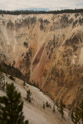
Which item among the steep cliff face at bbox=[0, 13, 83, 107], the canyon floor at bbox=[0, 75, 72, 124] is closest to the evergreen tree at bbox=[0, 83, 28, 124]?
the canyon floor at bbox=[0, 75, 72, 124]

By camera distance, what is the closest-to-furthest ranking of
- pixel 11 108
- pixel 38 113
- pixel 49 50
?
pixel 11 108 < pixel 38 113 < pixel 49 50

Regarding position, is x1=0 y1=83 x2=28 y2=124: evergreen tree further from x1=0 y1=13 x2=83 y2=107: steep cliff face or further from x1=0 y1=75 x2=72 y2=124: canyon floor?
x1=0 y1=13 x2=83 y2=107: steep cliff face

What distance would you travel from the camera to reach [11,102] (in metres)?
9.91

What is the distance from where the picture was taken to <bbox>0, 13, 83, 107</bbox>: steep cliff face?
63.8 metres

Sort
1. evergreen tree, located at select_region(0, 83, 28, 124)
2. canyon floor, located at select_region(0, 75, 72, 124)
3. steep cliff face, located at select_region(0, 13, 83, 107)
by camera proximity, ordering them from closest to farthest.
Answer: evergreen tree, located at select_region(0, 83, 28, 124)
canyon floor, located at select_region(0, 75, 72, 124)
steep cliff face, located at select_region(0, 13, 83, 107)

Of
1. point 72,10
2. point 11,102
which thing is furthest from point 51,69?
point 11,102

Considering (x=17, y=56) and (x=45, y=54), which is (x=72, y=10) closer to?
(x=45, y=54)

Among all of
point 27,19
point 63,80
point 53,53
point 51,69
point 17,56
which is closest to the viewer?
point 63,80

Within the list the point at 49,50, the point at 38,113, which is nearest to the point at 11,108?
the point at 38,113

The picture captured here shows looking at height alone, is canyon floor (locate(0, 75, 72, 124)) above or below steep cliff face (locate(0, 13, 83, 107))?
above

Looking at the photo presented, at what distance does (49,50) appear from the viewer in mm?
80188

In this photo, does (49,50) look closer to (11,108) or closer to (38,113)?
(38,113)

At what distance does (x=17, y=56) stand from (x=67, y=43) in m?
24.0

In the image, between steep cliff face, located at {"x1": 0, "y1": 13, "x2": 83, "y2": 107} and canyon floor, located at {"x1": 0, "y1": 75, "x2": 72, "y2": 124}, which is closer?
canyon floor, located at {"x1": 0, "y1": 75, "x2": 72, "y2": 124}
